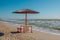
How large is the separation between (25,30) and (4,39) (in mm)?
2688

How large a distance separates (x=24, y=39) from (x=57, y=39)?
1.50 m

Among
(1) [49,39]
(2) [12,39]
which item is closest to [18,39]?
(2) [12,39]

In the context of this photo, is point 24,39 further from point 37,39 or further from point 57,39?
point 57,39

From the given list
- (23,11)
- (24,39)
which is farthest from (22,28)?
(24,39)

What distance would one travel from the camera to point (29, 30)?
31.7 ft

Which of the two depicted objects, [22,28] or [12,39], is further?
[22,28]

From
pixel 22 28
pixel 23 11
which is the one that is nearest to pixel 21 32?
pixel 22 28

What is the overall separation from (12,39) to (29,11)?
117 inches

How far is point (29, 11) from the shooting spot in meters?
9.53

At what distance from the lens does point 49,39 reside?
24.0 ft

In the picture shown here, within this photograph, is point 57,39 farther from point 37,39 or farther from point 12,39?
point 12,39

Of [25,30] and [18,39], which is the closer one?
[18,39]

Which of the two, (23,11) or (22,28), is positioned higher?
(23,11)

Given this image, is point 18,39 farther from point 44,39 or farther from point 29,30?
point 29,30
